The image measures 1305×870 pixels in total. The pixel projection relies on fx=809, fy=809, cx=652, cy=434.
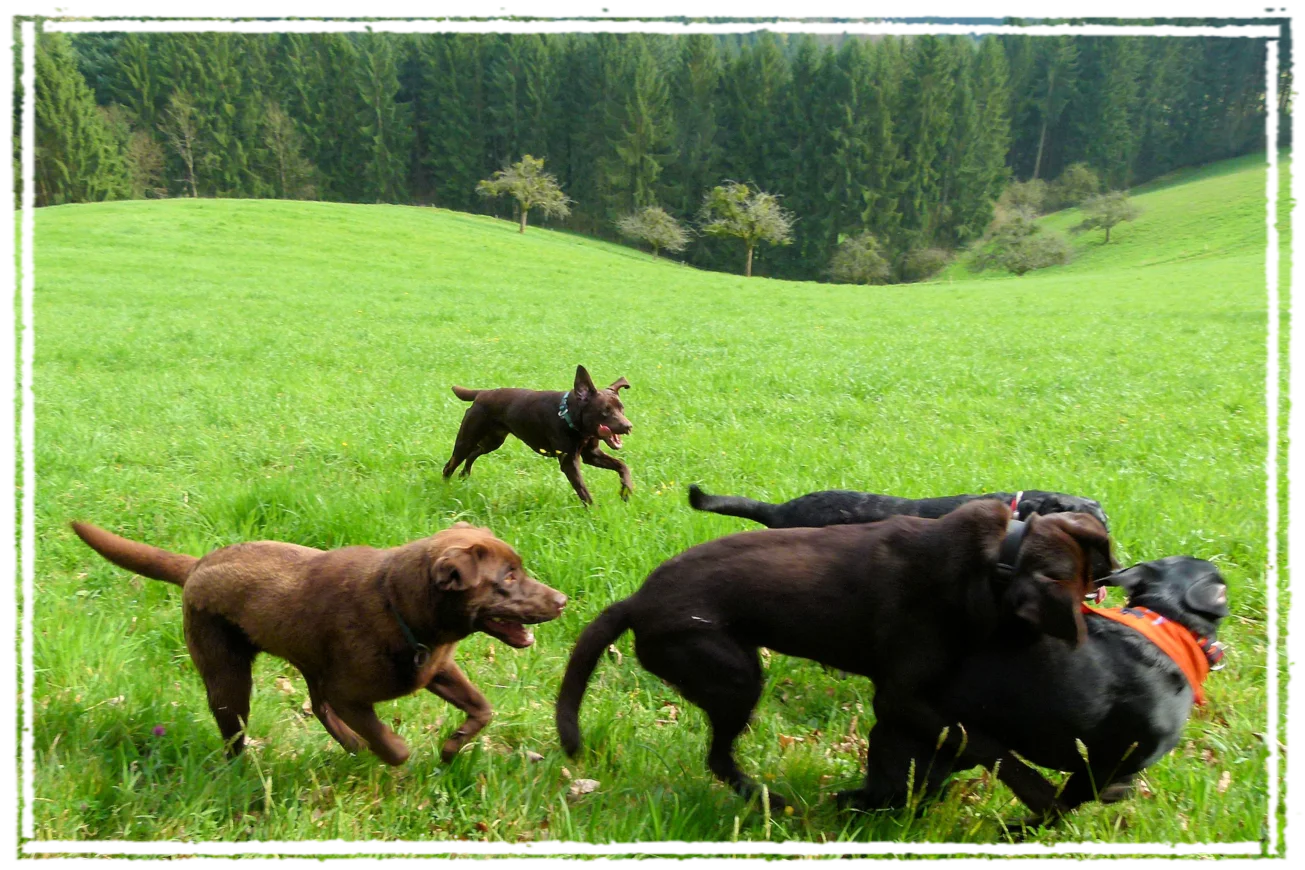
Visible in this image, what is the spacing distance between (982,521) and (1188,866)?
1206mm

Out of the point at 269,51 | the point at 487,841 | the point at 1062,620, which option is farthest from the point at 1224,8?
the point at 269,51

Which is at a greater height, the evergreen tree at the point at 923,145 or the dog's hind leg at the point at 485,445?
the evergreen tree at the point at 923,145

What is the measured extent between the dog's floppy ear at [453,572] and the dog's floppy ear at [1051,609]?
1.96 meters

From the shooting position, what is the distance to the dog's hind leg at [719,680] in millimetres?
3004

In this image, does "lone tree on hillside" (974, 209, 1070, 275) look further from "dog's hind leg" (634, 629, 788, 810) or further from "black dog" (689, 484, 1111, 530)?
"dog's hind leg" (634, 629, 788, 810)

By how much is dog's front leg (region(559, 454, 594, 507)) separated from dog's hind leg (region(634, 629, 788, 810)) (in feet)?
9.98

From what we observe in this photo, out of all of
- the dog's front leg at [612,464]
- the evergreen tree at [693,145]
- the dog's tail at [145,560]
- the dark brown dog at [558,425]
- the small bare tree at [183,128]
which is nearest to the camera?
the dog's tail at [145,560]

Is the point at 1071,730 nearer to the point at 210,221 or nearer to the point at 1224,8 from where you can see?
the point at 1224,8

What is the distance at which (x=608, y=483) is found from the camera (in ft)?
22.3

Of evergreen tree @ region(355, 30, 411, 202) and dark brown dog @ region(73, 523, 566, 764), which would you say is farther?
evergreen tree @ region(355, 30, 411, 202)

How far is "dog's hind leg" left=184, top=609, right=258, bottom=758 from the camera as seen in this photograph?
10.3ft

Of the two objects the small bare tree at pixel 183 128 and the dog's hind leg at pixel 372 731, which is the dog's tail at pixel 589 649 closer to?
the dog's hind leg at pixel 372 731

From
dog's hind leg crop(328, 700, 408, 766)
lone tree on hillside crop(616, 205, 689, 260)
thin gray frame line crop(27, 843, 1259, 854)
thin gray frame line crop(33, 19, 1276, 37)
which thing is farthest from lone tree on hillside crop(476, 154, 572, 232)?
thin gray frame line crop(27, 843, 1259, 854)

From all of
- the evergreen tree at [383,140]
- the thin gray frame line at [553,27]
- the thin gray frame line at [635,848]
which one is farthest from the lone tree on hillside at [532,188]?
the thin gray frame line at [635,848]
